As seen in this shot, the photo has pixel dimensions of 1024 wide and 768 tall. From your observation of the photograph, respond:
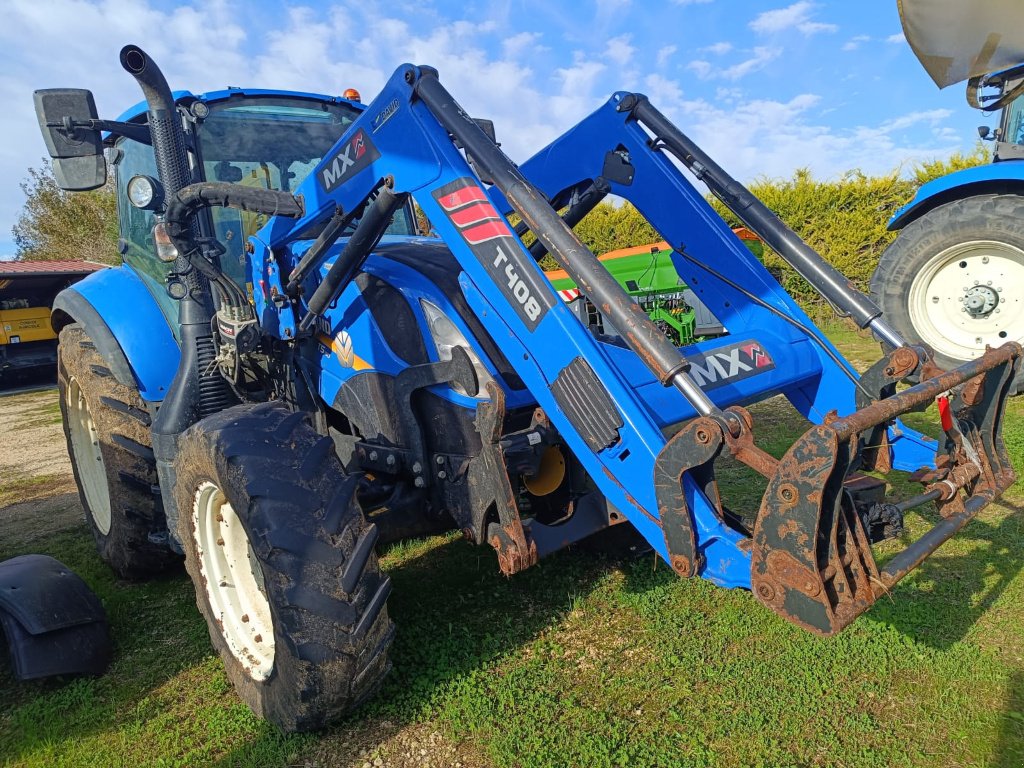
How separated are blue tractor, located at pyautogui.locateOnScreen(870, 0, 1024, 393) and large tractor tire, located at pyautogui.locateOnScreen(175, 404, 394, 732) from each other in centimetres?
508

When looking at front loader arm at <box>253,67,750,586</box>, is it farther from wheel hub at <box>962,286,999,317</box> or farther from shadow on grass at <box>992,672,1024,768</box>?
wheel hub at <box>962,286,999,317</box>

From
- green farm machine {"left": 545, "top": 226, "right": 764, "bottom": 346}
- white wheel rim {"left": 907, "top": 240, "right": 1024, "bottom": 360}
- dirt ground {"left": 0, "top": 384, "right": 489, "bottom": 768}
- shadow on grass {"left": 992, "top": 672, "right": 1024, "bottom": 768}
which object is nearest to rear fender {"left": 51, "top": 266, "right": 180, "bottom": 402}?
dirt ground {"left": 0, "top": 384, "right": 489, "bottom": 768}

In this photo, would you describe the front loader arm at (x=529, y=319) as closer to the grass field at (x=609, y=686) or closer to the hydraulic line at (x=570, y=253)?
the hydraulic line at (x=570, y=253)

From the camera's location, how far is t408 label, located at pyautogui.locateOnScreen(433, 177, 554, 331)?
226 centimetres

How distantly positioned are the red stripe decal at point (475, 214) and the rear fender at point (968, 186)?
16.3 feet

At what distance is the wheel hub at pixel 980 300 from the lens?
5840 mm

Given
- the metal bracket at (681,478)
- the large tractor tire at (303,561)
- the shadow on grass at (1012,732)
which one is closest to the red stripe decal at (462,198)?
the large tractor tire at (303,561)

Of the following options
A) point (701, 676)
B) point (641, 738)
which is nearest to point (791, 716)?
point (701, 676)

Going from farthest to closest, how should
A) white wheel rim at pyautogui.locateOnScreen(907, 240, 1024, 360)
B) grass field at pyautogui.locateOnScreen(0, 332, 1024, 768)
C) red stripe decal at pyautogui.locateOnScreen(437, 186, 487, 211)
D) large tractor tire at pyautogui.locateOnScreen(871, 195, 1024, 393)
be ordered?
white wheel rim at pyautogui.locateOnScreen(907, 240, 1024, 360), large tractor tire at pyautogui.locateOnScreen(871, 195, 1024, 393), red stripe decal at pyautogui.locateOnScreen(437, 186, 487, 211), grass field at pyautogui.locateOnScreen(0, 332, 1024, 768)

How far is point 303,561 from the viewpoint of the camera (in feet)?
7.01

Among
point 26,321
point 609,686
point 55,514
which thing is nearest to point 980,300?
point 609,686

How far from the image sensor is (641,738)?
229cm

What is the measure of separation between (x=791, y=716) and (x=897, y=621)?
774mm

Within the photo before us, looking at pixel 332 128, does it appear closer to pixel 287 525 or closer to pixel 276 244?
pixel 276 244
